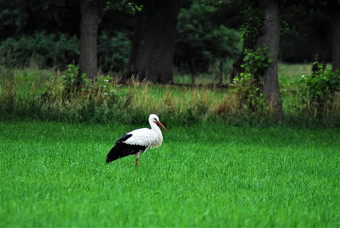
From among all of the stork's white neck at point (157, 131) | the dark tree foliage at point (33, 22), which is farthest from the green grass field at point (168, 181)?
the dark tree foliage at point (33, 22)

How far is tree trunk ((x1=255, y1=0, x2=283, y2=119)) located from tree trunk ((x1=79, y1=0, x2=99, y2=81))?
5149 mm

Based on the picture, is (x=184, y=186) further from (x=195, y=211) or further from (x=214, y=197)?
(x=195, y=211)

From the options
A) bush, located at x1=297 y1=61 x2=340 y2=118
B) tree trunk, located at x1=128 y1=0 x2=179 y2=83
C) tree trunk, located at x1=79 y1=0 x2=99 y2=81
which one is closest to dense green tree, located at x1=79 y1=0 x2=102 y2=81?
tree trunk, located at x1=79 y1=0 x2=99 y2=81

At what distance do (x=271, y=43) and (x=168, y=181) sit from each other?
30.3 feet

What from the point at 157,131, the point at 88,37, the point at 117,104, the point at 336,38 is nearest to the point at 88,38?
the point at 88,37

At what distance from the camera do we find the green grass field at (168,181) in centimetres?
577

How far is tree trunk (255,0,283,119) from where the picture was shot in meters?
15.8

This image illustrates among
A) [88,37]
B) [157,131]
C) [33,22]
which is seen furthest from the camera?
[33,22]

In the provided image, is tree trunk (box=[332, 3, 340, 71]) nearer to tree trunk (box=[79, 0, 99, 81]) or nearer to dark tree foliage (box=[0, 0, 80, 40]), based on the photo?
tree trunk (box=[79, 0, 99, 81])

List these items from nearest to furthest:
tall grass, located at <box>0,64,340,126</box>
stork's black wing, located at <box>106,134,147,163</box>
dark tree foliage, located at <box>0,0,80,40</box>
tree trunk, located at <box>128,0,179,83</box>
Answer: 1. stork's black wing, located at <box>106,134,147,163</box>
2. tall grass, located at <box>0,64,340,126</box>
3. tree trunk, located at <box>128,0,179,83</box>
4. dark tree foliage, located at <box>0,0,80,40</box>

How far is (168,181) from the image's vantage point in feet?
25.4

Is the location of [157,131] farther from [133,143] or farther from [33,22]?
[33,22]

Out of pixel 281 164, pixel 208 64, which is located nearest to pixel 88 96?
pixel 281 164

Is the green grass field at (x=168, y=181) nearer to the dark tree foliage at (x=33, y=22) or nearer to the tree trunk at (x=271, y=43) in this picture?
the tree trunk at (x=271, y=43)
